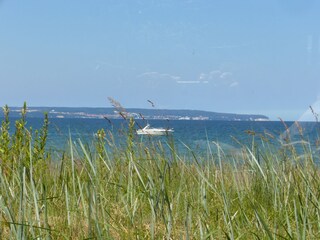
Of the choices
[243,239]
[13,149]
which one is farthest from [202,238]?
[13,149]

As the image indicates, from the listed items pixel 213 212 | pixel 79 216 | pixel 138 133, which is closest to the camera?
pixel 79 216

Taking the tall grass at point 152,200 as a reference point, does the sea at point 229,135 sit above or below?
above

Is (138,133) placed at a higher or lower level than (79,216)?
higher

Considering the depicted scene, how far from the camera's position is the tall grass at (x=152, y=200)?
2.00 m

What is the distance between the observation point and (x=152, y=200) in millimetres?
2168

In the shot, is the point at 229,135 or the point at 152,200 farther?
the point at 229,135

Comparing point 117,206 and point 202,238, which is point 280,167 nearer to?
point 117,206

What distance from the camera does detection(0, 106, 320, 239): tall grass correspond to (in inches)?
78.7

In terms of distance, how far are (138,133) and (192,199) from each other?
160 centimetres

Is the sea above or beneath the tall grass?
above

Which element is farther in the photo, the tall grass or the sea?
the sea

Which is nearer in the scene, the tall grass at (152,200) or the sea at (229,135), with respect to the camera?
the tall grass at (152,200)

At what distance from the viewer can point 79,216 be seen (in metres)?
2.31

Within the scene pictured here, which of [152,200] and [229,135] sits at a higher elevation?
[229,135]
